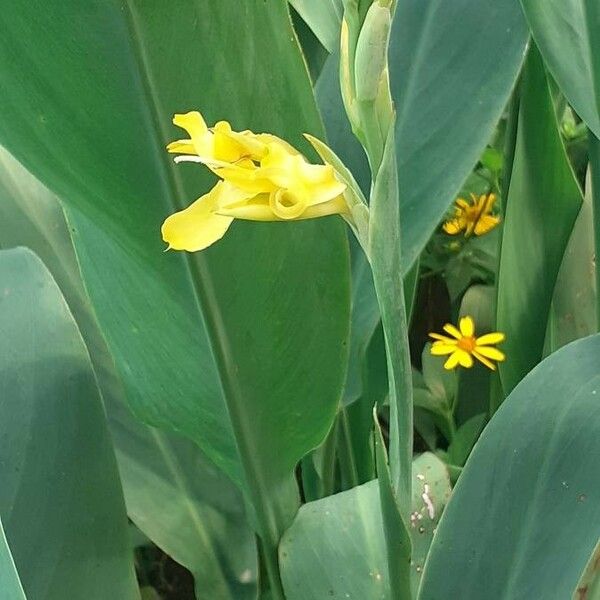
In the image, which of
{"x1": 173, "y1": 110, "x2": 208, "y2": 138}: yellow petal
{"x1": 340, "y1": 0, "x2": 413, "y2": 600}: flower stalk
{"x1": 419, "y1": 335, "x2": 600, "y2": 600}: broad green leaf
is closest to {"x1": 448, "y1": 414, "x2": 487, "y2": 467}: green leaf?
{"x1": 419, "y1": 335, "x2": 600, "y2": 600}: broad green leaf

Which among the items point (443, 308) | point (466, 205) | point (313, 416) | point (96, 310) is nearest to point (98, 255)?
point (96, 310)

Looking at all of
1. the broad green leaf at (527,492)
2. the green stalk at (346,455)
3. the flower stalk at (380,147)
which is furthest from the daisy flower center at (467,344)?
the flower stalk at (380,147)

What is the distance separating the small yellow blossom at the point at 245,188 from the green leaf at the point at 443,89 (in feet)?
0.98

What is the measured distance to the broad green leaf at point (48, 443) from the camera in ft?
1.67

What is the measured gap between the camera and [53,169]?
1.46 ft

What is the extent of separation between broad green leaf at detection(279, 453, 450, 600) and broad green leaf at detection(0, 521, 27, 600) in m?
0.26

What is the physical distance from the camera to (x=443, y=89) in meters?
0.59

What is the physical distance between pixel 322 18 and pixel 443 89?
92 millimetres

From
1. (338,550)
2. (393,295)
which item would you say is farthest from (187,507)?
(393,295)

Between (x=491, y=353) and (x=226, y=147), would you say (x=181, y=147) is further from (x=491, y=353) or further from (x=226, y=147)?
(x=491, y=353)

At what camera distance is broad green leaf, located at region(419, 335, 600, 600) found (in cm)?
43

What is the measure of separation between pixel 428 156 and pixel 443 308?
0.40 metres

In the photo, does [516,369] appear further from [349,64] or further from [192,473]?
[349,64]

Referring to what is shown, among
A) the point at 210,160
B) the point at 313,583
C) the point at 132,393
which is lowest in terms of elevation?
the point at 313,583
